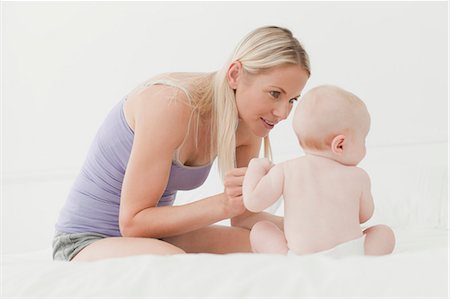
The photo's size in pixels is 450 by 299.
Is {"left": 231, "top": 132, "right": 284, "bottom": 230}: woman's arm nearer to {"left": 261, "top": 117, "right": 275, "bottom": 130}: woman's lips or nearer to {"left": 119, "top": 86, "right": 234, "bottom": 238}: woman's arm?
{"left": 261, "top": 117, "right": 275, "bottom": 130}: woman's lips

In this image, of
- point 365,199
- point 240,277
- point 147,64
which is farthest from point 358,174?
point 147,64

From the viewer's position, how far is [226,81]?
1.62 metres

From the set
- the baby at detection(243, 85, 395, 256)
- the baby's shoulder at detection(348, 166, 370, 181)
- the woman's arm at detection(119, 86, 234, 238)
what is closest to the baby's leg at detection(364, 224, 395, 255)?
the baby at detection(243, 85, 395, 256)

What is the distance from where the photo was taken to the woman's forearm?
5.06ft

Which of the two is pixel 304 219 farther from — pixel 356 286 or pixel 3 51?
pixel 3 51

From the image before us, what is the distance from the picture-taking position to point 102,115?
3.06m

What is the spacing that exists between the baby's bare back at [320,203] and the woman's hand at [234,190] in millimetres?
161

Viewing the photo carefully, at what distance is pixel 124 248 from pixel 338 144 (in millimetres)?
527

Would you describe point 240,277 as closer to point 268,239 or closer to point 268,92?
point 268,239

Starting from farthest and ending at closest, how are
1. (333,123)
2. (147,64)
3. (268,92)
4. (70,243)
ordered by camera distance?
1. (147,64)
2. (70,243)
3. (268,92)
4. (333,123)

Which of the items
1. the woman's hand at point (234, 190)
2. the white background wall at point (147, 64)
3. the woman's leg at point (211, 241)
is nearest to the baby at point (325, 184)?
the woman's hand at point (234, 190)

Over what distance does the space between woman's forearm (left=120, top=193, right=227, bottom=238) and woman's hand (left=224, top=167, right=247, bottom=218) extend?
1.1 inches

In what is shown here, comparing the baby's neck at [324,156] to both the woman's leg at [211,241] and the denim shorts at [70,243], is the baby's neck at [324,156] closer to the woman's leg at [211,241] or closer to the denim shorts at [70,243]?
the woman's leg at [211,241]

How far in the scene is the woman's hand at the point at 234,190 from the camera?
4.71ft
